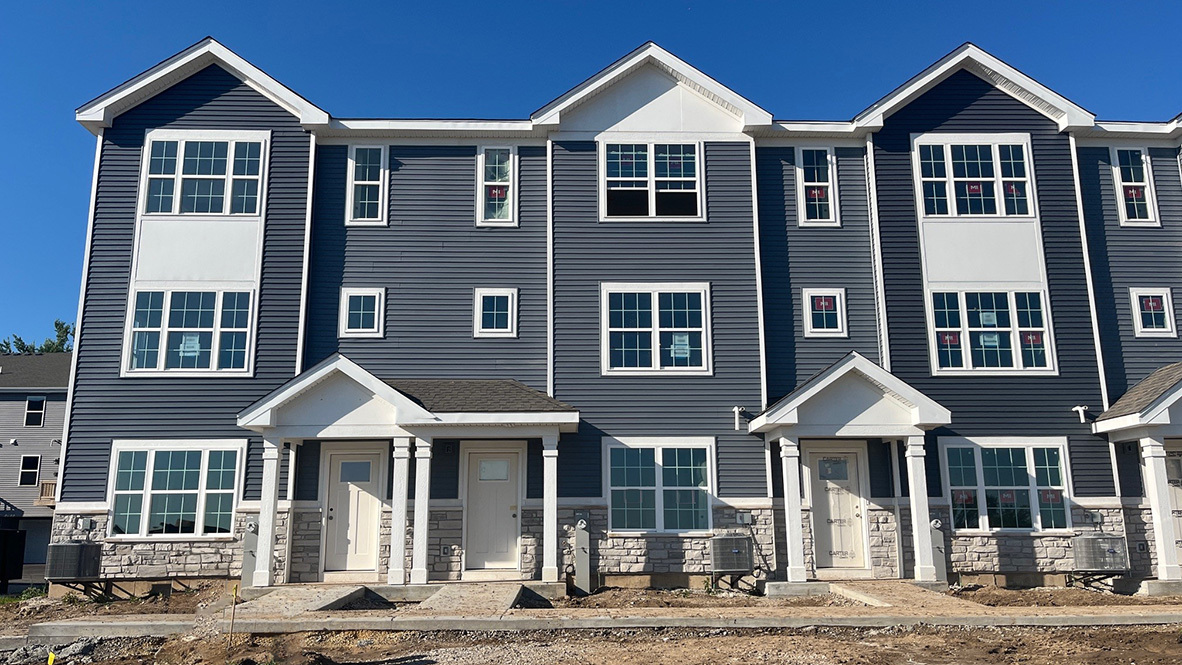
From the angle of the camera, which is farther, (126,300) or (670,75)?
(670,75)

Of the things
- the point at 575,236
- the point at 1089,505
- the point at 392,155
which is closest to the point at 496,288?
the point at 575,236

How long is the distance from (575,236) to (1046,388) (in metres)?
8.69

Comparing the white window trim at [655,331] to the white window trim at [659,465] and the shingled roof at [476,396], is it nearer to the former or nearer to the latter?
the white window trim at [659,465]

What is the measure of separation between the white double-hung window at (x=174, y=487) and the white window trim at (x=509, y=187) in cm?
571

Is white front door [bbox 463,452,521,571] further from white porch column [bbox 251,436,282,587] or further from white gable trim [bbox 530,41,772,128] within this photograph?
white gable trim [bbox 530,41,772,128]

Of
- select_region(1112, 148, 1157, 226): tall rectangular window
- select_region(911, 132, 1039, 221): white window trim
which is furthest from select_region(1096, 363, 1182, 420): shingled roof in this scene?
select_region(911, 132, 1039, 221): white window trim

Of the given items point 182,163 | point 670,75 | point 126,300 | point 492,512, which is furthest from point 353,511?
point 670,75

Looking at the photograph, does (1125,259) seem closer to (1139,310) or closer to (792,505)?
(1139,310)

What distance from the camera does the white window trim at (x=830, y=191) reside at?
53.2 ft

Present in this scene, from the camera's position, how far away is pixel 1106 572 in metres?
14.3

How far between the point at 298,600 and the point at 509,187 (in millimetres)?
7981

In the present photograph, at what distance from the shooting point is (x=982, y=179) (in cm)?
1639

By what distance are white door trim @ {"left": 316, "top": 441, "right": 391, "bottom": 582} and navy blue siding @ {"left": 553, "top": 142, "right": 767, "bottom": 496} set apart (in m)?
2.96

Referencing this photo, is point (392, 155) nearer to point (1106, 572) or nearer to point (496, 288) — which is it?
point (496, 288)
